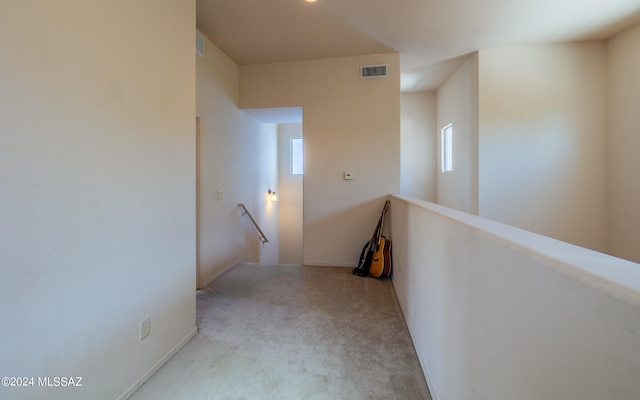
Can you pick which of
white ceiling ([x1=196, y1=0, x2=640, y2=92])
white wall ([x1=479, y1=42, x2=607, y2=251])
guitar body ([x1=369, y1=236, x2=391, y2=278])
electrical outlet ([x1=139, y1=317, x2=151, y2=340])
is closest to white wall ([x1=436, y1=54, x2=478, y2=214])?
white wall ([x1=479, y1=42, x2=607, y2=251])

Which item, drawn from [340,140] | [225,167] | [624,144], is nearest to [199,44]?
[225,167]

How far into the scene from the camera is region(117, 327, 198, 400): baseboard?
5.14 ft

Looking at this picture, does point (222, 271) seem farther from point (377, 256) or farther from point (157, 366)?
point (377, 256)

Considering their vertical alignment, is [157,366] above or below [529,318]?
below

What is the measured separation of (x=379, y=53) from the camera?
3945 mm

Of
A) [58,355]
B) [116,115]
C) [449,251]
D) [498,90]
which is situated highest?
[498,90]

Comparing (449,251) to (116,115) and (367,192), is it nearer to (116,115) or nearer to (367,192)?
(116,115)

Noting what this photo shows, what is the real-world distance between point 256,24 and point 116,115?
2322mm

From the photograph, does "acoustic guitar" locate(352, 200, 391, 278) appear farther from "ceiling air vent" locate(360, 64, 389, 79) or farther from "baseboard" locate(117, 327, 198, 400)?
"baseboard" locate(117, 327, 198, 400)

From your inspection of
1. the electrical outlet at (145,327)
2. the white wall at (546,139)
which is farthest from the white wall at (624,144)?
the electrical outlet at (145,327)

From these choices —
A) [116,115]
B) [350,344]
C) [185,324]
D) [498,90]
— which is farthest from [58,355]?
[498,90]

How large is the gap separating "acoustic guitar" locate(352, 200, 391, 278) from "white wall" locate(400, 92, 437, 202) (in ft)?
7.90

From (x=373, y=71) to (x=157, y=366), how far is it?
13.7ft

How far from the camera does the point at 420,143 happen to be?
6000 millimetres
